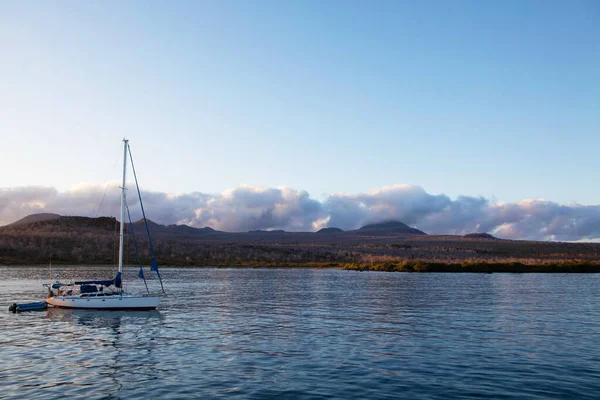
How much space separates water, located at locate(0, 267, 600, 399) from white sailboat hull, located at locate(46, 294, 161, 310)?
0.67 metres

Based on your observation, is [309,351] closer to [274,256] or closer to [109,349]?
[109,349]

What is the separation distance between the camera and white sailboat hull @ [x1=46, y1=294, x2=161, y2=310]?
145 feet

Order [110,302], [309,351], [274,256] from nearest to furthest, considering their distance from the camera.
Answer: [309,351] < [110,302] < [274,256]

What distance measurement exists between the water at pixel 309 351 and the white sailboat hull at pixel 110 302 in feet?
2.21

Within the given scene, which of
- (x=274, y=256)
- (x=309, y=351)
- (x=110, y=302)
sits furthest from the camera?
(x=274, y=256)

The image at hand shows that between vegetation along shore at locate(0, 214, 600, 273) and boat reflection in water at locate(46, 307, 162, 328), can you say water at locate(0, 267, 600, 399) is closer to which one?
boat reflection in water at locate(46, 307, 162, 328)

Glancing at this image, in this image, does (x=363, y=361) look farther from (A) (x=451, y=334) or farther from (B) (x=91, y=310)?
(B) (x=91, y=310)

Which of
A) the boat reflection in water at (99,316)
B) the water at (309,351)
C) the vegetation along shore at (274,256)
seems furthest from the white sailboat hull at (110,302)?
the vegetation along shore at (274,256)

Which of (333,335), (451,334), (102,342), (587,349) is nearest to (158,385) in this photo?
(102,342)

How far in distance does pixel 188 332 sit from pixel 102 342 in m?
5.16

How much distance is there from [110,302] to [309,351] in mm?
24170

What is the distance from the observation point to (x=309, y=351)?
27.0 meters

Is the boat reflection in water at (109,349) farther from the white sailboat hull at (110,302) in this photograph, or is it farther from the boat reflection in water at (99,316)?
the white sailboat hull at (110,302)

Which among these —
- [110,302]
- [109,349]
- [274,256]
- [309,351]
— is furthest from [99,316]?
[274,256]
